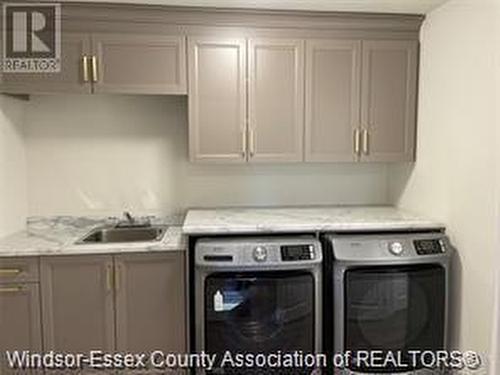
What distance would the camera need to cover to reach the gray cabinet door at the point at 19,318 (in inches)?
90.7

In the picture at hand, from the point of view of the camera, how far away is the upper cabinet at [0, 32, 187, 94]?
2.49 metres

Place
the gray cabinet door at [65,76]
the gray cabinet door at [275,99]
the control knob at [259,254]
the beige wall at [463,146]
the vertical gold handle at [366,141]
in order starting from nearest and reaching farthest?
the beige wall at [463,146] → the control knob at [259,254] → the gray cabinet door at [65,76] → the gray cabinet door at [275,99] → the vertical gold handle at [366,141]

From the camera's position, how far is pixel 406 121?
8.98 ft

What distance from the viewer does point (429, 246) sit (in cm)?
234

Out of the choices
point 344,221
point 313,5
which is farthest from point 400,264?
point 313,5

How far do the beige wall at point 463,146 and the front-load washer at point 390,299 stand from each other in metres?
0.13

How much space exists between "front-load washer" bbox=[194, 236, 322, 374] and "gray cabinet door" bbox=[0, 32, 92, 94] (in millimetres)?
1195

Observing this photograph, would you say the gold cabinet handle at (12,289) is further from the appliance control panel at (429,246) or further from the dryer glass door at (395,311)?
the appliance control panel at (429,246)

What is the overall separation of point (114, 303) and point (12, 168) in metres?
1.08

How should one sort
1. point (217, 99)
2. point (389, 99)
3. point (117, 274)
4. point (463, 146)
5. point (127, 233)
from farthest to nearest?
point (127, 233) < point (389, 99) < point (217, 99) < point (117, 274) < point (463, 146)

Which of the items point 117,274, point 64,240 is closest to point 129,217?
A: point 64,240

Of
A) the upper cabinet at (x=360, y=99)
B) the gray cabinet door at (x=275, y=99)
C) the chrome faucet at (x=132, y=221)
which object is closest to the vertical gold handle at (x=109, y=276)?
the chrome faucet at (x=132, y=221)

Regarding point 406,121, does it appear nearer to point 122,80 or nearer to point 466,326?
point 466,326

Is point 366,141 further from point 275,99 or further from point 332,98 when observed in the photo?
point 275,99
